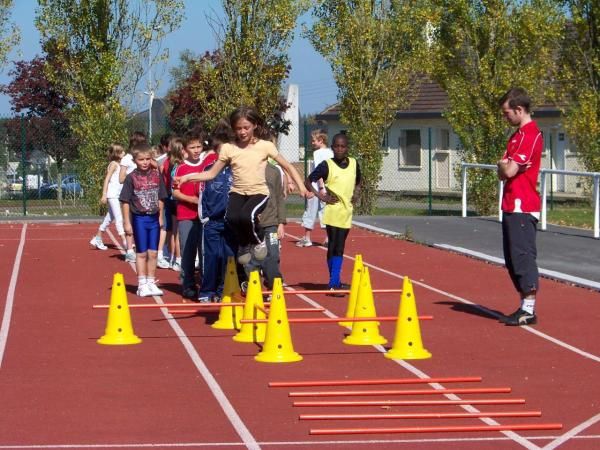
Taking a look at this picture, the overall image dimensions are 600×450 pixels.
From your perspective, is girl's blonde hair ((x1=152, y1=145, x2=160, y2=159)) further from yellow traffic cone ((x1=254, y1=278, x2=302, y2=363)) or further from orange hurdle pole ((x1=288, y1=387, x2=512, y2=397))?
orange hurdle pole ((x1=288, y1=387, x2=512, y2=397))

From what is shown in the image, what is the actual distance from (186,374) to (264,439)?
211 cm

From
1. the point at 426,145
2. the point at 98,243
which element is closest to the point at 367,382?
the point at 98,243

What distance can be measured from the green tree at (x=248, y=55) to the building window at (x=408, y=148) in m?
17.6

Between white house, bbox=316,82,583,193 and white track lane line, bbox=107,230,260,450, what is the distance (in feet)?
113

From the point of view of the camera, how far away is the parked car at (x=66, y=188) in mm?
31572

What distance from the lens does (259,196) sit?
36.9 feet

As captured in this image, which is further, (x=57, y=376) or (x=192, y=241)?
(x=192, y=241)

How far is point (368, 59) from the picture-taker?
3120 cm

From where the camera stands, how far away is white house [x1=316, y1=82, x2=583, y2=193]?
147ft

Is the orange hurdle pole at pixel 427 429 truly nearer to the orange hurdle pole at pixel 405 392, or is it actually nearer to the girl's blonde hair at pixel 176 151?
the orange hurdle pole at pixel 405 392

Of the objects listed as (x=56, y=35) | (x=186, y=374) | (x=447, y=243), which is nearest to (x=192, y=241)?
(x=186, y=374)

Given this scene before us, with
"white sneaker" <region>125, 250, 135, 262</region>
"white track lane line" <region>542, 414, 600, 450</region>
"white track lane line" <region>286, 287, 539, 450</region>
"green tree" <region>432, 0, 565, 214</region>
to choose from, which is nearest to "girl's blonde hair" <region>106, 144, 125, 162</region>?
"white sneaker" <region>125, 250, 135, 262</region>

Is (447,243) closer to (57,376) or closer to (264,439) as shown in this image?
(57,376)

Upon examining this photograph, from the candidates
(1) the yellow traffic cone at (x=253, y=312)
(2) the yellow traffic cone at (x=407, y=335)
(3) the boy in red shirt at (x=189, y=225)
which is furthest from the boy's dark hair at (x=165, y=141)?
(2) the yellow traffic cone at (x=407, y=335)
